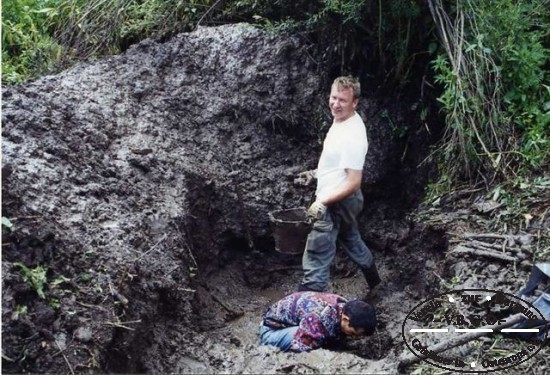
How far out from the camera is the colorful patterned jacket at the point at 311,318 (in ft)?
13.8

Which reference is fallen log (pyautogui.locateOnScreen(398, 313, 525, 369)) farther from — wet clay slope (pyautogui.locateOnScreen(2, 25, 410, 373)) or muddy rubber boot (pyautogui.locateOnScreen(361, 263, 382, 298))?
muddy rubber boot (pyautogui.locateOnScreen(361, 263, 382, 298))

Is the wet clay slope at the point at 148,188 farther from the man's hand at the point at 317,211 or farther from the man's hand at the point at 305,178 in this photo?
the man's hand at the point at 317,211

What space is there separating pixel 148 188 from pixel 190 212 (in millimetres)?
429

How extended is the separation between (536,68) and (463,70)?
1.96ft

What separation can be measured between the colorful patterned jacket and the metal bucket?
0.62m

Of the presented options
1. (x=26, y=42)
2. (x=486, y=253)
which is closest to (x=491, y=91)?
(x=486, y=253)

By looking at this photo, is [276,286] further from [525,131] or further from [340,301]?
[525,131]

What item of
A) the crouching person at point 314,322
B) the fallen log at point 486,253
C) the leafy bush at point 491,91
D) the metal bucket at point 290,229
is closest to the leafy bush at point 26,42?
the metal bucket at point 290,229

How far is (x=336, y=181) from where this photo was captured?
470 cm

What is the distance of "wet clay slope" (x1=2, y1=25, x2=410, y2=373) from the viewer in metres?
3.71

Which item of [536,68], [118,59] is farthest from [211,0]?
[536,68]

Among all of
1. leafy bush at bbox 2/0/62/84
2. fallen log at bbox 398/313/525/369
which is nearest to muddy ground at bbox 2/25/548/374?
fallen log at bbox 398/313/525/369

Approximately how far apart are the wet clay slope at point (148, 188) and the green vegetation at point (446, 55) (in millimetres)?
398

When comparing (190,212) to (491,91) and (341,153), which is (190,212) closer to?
(341,153)
